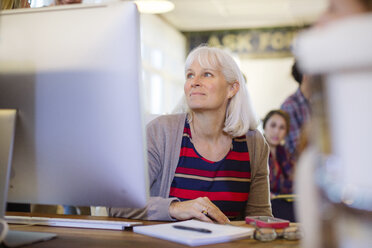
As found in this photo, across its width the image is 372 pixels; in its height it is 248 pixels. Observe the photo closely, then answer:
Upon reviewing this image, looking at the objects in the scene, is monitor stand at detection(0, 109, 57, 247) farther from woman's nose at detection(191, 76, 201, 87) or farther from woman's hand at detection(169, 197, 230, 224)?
woman's nose at detection(191, 76, 201, 87)

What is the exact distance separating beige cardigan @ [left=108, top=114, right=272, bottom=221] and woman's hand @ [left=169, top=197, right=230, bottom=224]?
27cm

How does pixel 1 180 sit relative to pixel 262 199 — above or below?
above

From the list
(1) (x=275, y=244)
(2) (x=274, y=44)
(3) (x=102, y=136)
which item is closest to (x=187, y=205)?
(1) (x=275, y=244)

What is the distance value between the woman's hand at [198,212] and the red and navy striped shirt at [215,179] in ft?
0.91

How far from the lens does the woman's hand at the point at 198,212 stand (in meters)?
1.16

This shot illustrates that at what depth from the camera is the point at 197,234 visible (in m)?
0.87

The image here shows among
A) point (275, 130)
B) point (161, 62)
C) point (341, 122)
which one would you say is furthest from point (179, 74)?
point (341, 122)

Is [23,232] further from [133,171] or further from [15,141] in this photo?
[133,171]

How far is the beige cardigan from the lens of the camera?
Result: 1497mm

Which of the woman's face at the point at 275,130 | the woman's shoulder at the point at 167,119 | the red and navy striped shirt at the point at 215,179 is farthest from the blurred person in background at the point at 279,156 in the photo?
the woman's shoulder at the point at 167,119

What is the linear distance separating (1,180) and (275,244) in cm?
57

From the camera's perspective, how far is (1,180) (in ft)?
2.60

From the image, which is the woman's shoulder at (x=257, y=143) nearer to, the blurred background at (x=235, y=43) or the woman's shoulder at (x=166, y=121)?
the woman's shoulder at (x=166, y=121)

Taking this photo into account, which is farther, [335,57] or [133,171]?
[133,171]
